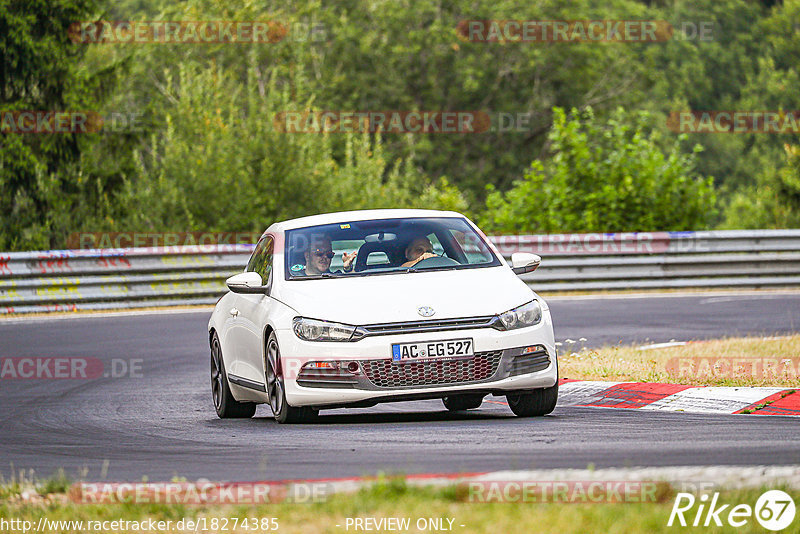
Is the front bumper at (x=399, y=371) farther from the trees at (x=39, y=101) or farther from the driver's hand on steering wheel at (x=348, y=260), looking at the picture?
the trees at (x=39, y=101)

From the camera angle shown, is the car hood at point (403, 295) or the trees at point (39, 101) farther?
the trees at point (39, 101)

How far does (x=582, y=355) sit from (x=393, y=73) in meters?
43.9

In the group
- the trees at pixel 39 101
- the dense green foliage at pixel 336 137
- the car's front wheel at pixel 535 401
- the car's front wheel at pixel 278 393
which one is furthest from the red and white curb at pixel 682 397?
the trees at pixel 39 101

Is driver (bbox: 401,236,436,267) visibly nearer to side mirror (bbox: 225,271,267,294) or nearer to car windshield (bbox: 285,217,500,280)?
car windshield (bbox: 285,217,500,280)

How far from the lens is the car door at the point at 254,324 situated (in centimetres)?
993

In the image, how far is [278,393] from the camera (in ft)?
31.5

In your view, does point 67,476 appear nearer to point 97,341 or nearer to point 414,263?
point 414,263

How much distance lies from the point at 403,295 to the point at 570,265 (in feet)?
50.1

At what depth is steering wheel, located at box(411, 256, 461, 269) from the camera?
1012 cm

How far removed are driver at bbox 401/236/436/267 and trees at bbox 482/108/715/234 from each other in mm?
18628

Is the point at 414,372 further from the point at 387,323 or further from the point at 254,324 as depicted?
the point at 254,324

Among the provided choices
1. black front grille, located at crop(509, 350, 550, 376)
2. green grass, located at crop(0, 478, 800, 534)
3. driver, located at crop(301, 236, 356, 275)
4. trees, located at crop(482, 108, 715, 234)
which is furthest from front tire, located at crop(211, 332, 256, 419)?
trees, located at crop(482, 108, 715, 234)

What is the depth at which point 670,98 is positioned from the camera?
79.6 m

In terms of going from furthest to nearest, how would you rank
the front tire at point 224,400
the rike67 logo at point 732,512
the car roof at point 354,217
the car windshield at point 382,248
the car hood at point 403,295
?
1. the front tire at point 224,400
2. the car roof at point 354,217
3. the car windshield at point 382,248
4. the car hood at point 403,295
5. the rike67 logo at point 732,512
